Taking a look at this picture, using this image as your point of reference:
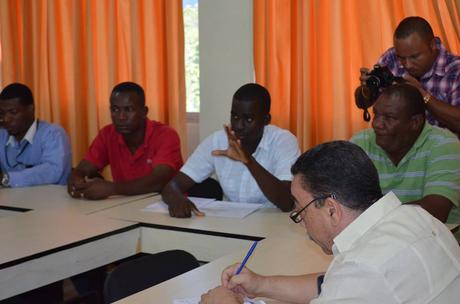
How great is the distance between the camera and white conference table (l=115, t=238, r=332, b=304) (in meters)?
1.86

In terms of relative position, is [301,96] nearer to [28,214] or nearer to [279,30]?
[279,30]

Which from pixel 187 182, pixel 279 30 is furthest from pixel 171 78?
pixel 187 182

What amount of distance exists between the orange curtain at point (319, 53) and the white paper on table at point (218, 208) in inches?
46.1

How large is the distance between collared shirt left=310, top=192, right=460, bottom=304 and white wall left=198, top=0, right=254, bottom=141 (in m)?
3.34

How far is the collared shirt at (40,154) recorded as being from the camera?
4.16 meters

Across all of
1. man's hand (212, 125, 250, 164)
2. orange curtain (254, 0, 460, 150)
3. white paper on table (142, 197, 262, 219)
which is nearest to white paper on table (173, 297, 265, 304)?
white paper on table (142, 197, 262, 219)

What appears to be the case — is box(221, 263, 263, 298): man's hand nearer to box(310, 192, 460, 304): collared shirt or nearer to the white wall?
box(310, 192, 460, 304): collared shirt

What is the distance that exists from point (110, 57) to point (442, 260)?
440 cm

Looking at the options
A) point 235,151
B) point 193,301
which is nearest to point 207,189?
point 235,151

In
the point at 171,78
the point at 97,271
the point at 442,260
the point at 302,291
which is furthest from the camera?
the point at 171,78

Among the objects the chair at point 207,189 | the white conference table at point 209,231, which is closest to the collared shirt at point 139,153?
the chair at point 207,189

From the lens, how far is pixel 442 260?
1303 mm

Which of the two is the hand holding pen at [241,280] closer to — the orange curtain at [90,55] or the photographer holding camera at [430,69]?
the photographer holding camera at [430,69]

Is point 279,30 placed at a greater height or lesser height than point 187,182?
greater
